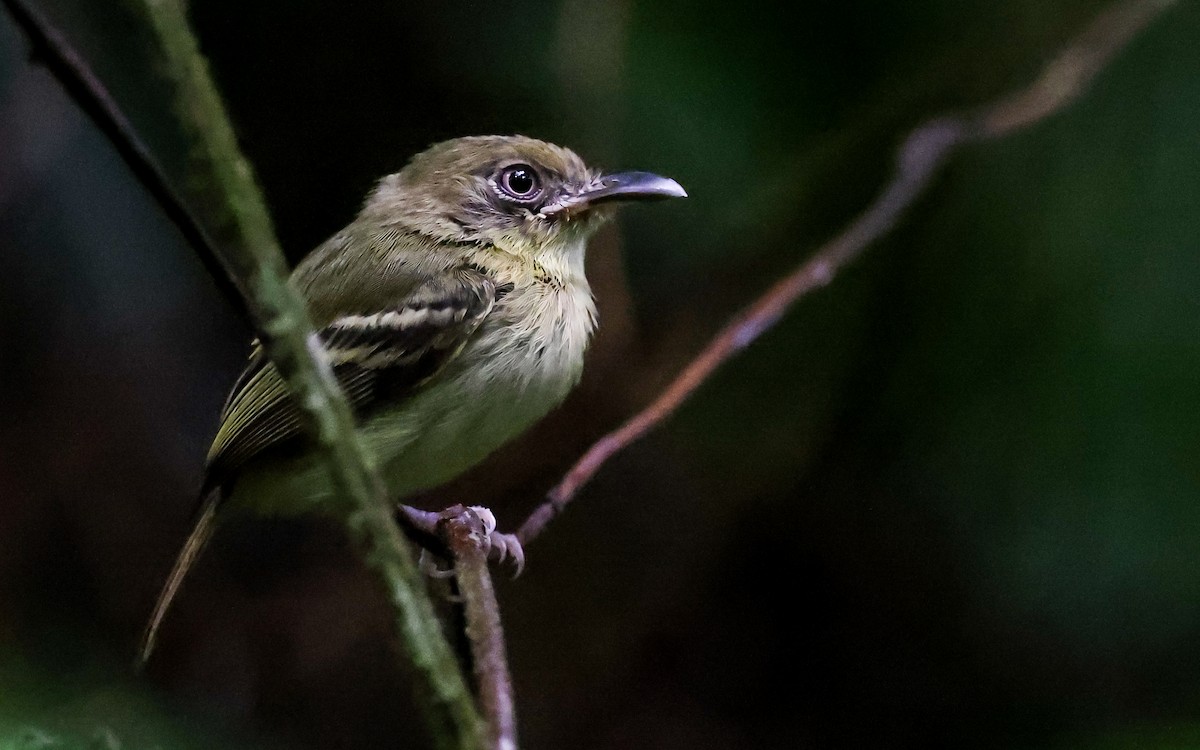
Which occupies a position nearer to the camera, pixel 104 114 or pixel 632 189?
pixel 104 114

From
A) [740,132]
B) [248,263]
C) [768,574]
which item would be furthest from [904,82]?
[248,263]

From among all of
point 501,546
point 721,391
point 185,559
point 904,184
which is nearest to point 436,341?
point 501,546

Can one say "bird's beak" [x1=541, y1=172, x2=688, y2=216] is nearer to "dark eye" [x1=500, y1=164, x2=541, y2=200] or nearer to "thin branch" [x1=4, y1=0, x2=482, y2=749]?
"dark eye" [x1=500, y1=164, x2=541, y2=200]

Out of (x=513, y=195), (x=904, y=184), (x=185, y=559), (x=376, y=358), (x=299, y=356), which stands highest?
(x=904, y=184)

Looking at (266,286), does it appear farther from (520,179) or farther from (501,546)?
(520,179)

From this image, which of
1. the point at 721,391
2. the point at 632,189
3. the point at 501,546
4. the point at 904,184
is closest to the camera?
the point at 501,546

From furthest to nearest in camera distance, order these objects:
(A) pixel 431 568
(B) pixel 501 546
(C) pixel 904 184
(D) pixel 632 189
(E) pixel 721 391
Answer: (E) pixel 721 391 < (C) pixel 904 184 < (D) pixel 632 189 < (B) pixel 501 546 < (A) pixel 431 568

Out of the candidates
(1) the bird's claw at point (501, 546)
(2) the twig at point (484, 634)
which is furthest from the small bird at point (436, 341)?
(2) the twig at point (484, 634)

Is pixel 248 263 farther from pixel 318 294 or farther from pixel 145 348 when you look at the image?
pixel 145 348
